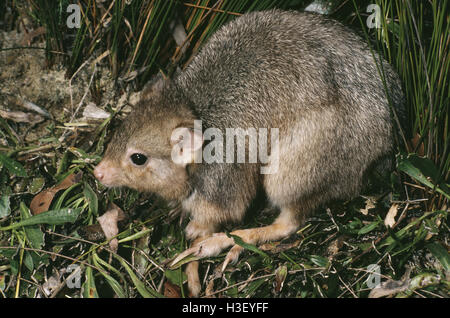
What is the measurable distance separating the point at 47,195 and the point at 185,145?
115cm

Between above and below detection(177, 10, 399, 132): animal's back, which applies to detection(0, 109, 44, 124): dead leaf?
below

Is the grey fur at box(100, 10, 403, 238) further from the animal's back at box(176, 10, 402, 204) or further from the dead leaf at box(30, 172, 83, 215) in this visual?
the dead leaf at box(30, 172, 83, 215)

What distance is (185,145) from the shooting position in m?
3.47

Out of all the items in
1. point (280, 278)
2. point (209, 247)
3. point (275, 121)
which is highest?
point (275, 121)

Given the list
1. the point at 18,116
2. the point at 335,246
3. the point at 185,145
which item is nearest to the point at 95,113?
the point at 18,116

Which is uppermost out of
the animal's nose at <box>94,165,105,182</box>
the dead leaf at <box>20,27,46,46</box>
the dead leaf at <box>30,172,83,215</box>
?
the dead leaf at <box>20,27,46,46</box>

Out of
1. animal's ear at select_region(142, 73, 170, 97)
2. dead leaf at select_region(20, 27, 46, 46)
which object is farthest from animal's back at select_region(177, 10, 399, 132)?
dead leaf at select_region(20, 27, 46, 46)

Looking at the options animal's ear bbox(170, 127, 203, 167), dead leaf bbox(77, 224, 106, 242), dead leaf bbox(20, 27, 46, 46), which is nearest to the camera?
animal's ear bbox(170, 127, 203, 167)

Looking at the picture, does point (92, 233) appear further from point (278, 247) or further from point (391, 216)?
point (391, 216)

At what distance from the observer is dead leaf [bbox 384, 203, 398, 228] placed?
362cm

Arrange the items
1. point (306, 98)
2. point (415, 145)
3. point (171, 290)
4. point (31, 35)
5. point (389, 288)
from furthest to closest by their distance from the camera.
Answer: point (31, 35) → point (415, 145) → point (171, 290) → point (306, 98) → point (389, 288)

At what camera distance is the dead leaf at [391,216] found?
3621 mm

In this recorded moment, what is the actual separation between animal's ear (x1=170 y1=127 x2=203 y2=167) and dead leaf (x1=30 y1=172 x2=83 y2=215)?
2.98 ft

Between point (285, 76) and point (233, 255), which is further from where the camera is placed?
point (233, 255)
